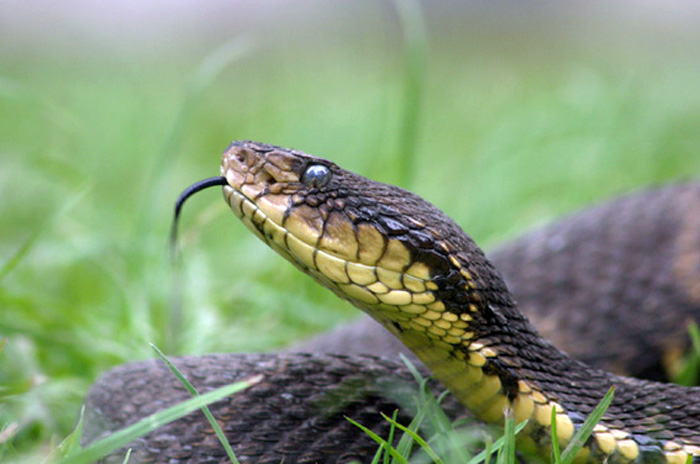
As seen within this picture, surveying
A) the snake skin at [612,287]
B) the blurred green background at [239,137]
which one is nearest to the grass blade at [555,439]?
the blurred green background at [239,137]

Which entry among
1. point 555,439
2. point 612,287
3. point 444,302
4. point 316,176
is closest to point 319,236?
point 316,176

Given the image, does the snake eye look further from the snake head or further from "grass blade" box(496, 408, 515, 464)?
"grass blade" box(496, 408, 515, 464)

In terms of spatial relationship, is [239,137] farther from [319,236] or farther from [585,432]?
[585,432]

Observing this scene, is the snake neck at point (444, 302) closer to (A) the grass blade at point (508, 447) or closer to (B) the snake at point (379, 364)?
(B) the snake at point (379, 364)

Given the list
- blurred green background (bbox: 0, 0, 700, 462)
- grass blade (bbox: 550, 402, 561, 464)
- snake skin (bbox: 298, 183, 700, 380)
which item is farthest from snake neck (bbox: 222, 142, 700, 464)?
snake skin (bbox: 298, 183, 700, 380)

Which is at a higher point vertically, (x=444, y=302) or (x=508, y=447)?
(x=444, y=302)

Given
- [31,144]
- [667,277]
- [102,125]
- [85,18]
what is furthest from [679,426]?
[85,18]
